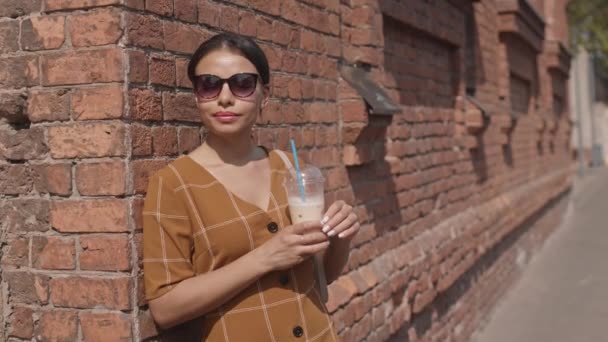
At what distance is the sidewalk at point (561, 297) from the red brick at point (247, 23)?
4.19m

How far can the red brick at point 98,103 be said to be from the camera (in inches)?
86.0

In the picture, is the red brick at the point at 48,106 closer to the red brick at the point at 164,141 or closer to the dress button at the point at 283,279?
the red brick at the point at 164,141

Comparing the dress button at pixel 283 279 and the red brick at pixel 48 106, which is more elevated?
the red brick at pixel 48 106

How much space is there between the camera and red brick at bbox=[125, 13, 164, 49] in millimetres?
2207

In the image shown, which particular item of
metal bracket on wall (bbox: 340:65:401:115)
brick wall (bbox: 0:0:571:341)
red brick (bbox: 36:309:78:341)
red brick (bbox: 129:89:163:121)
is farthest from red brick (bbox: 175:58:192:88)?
metal bracket on wall (bbox: 340:65:401:115)

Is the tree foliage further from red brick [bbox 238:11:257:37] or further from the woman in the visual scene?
the woman

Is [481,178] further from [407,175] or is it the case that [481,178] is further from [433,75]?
[407,175]

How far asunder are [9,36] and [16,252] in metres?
0.69

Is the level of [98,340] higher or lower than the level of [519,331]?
higher

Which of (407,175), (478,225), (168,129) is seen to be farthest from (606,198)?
(168,129)

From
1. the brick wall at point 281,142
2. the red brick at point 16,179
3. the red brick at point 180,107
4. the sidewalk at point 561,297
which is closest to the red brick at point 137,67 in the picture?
the brick wall at point 281,142

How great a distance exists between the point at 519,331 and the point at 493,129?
2018 mm

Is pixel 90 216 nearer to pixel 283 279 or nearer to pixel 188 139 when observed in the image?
pixel 188 139

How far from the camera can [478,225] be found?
20.4 feet
